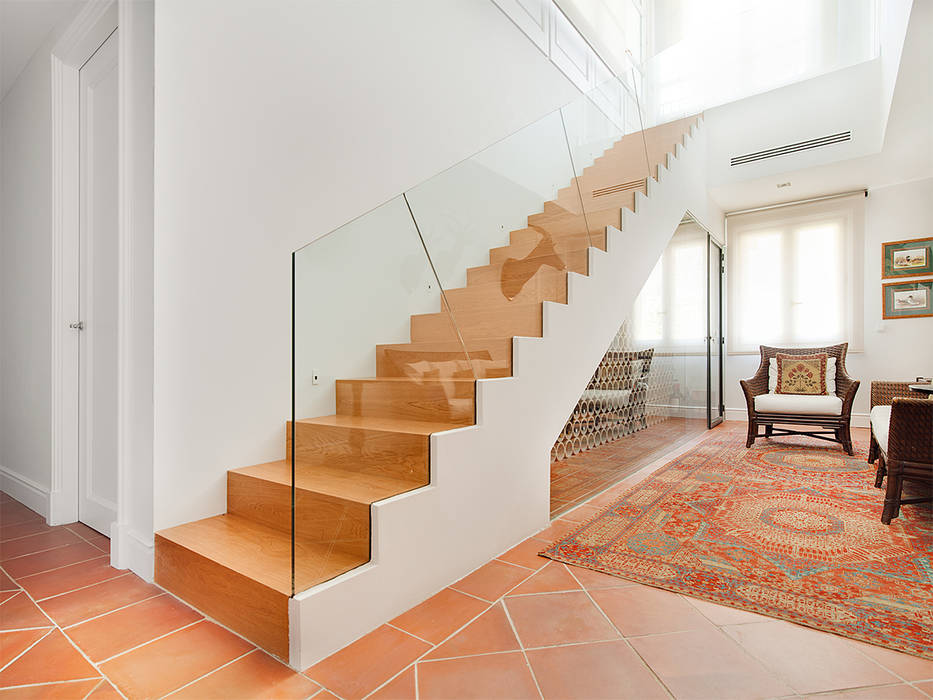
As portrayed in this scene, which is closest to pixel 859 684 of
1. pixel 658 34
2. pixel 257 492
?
pixel 257 492

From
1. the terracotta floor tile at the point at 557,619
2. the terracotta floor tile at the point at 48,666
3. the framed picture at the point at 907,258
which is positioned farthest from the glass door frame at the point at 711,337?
the terracotta floor tile at the point at 48,666

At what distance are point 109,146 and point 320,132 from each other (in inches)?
39.8

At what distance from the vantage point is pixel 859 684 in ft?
3.99

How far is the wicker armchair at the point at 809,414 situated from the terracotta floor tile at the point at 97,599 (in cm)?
457

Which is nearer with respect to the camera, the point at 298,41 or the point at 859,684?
the point at 859,684

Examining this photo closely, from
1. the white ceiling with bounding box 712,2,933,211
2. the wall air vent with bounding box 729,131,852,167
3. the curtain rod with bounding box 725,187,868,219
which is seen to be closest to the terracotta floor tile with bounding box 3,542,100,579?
the white ceiling with bounding box 712,2,933,211

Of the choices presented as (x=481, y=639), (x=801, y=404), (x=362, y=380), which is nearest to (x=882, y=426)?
(x=801, y=404)

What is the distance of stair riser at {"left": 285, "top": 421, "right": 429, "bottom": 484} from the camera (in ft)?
5.32

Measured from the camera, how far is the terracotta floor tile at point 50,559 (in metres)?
1.92

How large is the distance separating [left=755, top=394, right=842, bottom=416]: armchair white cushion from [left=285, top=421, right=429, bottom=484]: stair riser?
155 inches

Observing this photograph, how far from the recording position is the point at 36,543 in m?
2.23

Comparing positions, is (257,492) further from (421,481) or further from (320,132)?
(320,132)

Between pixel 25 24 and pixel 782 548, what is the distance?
451 centimetres

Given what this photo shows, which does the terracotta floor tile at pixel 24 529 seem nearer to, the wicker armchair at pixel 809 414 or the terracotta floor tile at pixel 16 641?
the terracotta floor tile at pixel 16 641
